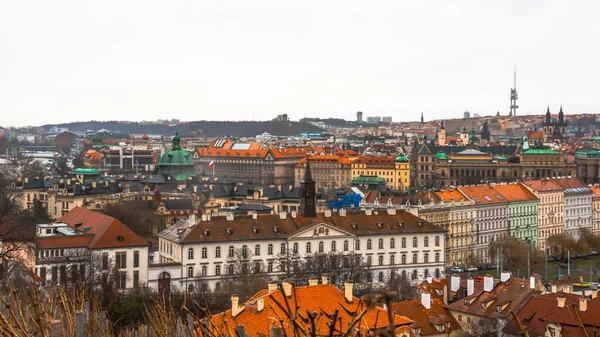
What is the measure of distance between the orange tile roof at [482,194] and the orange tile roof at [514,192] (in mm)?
1119

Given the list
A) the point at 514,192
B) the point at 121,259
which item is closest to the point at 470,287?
the point at 121,259

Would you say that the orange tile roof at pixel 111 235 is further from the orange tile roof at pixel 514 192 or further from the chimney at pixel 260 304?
the orange tile roof at pixel 514 192

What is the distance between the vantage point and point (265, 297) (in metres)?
31.7

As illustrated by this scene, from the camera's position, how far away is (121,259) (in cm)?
5634

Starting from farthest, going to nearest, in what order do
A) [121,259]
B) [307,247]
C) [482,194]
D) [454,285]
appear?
1. [482,194]
2. [307,247]
3. [121,259]
4. [454,285]

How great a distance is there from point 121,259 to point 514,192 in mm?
41929

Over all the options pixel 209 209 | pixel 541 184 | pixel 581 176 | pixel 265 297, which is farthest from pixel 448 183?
pixel 265 297

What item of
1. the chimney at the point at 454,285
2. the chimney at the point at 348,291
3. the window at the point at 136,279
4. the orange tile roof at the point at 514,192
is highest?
the chimney at the point at 348,291

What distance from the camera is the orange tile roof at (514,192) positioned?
87.2 metres

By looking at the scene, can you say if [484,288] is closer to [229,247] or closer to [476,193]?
[229,247]

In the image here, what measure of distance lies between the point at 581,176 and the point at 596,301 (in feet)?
329

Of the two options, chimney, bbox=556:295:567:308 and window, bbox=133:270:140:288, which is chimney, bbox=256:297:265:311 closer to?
chimney, bbox=556:295:567:308

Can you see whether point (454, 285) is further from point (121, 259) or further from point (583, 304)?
point (121, 259)

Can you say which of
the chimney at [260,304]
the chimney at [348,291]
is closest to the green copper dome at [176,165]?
the chimney at [348,291]
